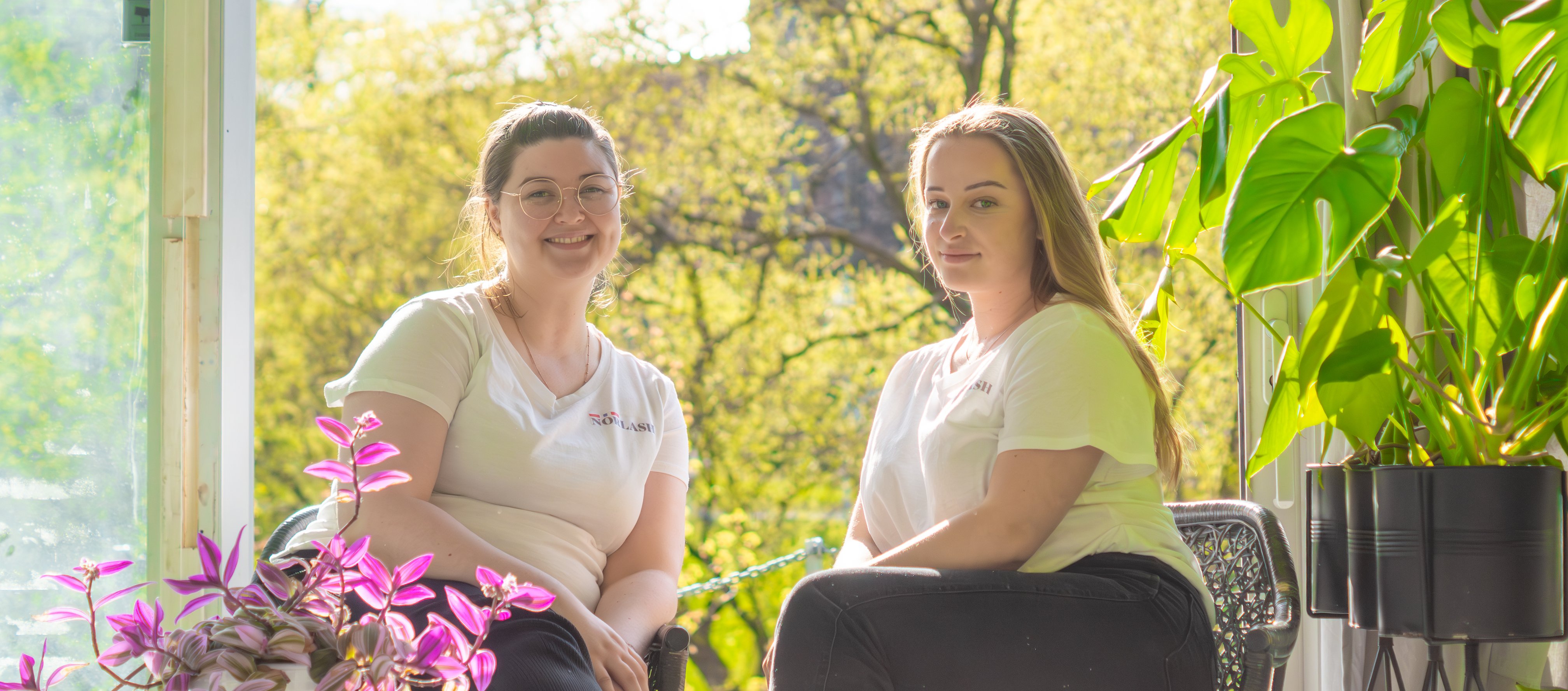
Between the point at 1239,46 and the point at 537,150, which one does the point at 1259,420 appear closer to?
the point at 1239,46

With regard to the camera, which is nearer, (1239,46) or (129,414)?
(129,414)

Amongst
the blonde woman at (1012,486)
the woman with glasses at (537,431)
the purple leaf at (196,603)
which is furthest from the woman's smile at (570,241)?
the purple leaf at (196,603)

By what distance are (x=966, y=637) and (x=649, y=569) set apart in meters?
0.57

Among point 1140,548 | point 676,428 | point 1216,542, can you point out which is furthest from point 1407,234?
point 676,428

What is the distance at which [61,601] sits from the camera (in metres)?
1.65

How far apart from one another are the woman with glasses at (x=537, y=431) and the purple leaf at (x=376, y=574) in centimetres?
59

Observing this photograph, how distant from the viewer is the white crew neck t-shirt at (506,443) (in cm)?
149

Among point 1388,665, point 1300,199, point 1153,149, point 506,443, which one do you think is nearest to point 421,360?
point 506,443

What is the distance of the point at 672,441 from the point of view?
5.74 ft

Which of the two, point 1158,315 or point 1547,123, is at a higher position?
point 1547,123

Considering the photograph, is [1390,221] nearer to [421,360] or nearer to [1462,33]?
[1462,33]

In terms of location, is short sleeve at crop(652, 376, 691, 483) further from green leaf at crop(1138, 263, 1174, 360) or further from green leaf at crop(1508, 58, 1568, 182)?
green leaf at crop(1508, 58, 1568, 182)

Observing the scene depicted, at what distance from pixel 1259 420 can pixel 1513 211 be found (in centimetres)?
67

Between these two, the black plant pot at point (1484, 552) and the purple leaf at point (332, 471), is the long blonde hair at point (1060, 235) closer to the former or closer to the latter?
the black plant pot at point (1484, 552)
